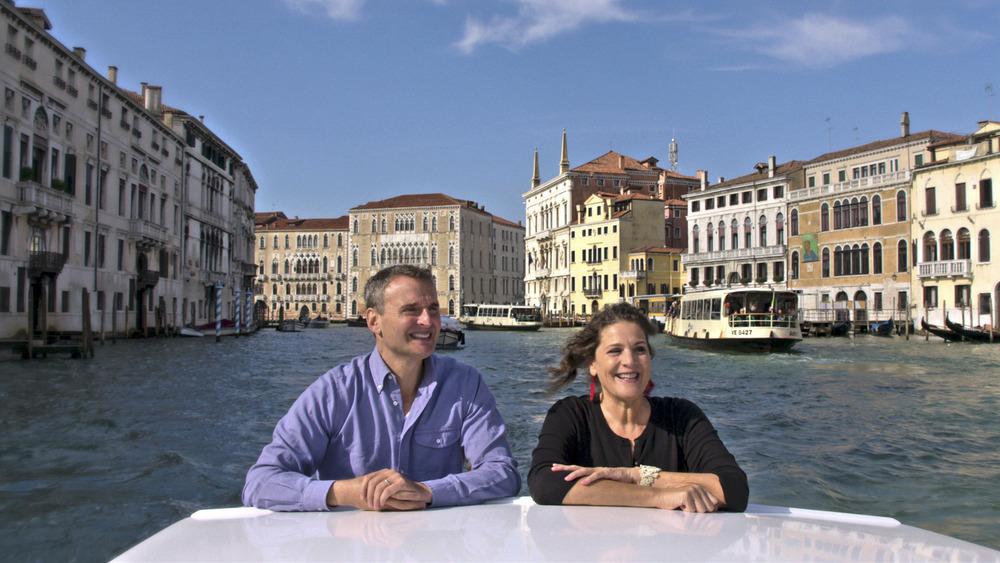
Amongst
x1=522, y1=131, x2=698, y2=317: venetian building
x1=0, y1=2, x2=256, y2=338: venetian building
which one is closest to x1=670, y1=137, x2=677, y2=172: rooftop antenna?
x1=522, y1=131, x2=698, y2=317: venetian building

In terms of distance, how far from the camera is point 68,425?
7508mm

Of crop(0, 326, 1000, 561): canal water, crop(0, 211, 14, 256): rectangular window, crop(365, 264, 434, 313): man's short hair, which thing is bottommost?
crop(0, 326, 1000, 561): canal water

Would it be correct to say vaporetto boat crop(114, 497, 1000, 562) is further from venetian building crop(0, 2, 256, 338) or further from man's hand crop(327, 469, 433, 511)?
venetian building crop(0, 2, 256, 338)

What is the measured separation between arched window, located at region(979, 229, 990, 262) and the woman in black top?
29744 millimetres

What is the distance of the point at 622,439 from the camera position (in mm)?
2498

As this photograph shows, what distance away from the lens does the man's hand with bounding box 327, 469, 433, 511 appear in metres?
1.96

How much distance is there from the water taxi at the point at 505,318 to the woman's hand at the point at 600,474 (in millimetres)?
40334

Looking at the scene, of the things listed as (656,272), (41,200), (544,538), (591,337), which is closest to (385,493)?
(544,538)

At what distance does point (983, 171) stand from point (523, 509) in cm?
3115

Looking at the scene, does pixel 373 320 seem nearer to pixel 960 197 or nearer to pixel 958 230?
pixel 958 230

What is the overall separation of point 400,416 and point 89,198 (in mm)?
23718

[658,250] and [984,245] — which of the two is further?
[658,250]

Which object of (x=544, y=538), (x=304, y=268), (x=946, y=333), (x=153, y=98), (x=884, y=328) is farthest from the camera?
(x=304, y=268)

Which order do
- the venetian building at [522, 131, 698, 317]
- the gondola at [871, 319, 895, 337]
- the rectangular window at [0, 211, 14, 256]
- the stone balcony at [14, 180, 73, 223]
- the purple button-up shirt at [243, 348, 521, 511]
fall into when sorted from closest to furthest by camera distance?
the purple button-up shirt at [243, 348, 521, 511]
the rectangular window at [0, 211, 14, 256]
the stone balcony at [14, 180, 73, 223]
the gondola at [871, 319, 895, 337]
the venetian building at [522, 131, 698, 317]
